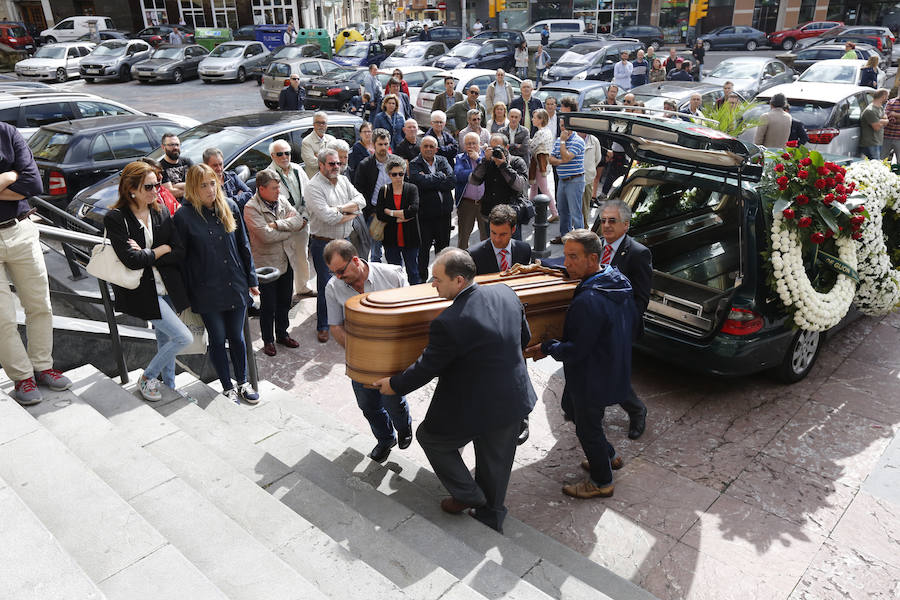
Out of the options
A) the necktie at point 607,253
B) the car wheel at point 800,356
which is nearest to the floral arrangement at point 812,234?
the car wheel at point 800,356

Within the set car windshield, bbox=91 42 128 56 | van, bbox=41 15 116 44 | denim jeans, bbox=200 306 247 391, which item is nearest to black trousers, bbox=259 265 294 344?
denim jeans, bbox=200 306 247 391

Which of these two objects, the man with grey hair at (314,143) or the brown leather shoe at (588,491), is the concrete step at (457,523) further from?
the man with grey hair at (314,143)

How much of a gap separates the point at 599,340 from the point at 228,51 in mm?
26887

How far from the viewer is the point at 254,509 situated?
349 centimetres

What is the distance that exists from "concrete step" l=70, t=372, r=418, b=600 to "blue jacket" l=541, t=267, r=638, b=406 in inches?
67.8

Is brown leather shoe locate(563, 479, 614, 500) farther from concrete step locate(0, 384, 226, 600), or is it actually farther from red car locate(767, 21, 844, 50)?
red car locate(767, 21, 844, 50)

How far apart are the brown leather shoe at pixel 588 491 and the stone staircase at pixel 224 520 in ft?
1.76

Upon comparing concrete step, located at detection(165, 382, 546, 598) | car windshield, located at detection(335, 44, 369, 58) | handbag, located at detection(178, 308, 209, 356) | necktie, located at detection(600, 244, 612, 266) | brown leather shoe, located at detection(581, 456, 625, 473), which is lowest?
brown leather shoe, located at detection(581, 456, 625, 473)

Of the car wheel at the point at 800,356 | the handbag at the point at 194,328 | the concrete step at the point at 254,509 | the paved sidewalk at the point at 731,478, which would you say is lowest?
the paved sidewalk at the point at 731,478

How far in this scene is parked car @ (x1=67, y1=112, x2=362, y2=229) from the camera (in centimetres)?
786

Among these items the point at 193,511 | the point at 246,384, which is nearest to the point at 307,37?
the point at 246,384

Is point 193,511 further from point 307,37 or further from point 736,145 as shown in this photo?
point 307,37

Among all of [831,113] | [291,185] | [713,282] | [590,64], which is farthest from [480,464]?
[590,64]

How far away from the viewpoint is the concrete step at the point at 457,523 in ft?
11.7
